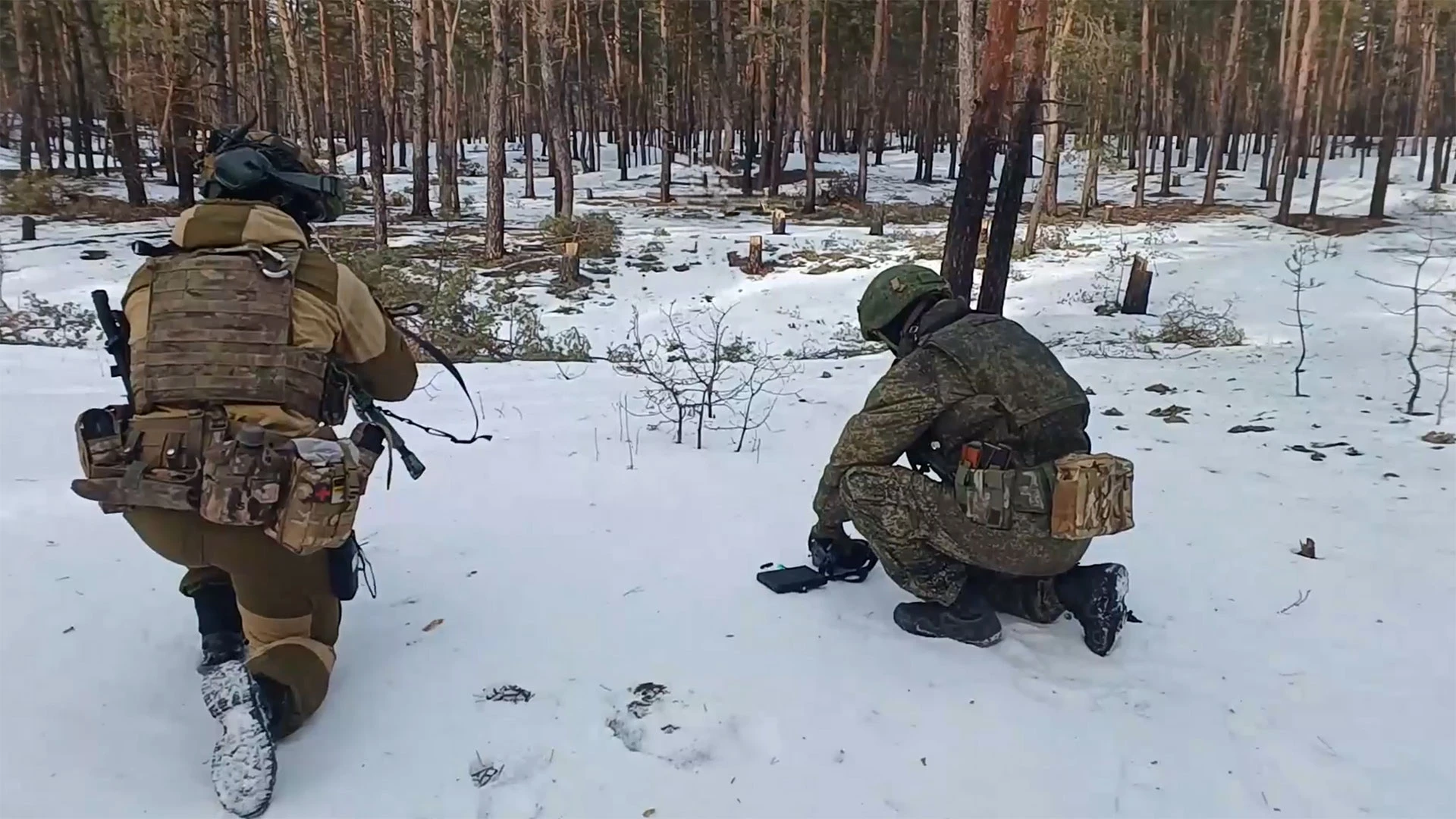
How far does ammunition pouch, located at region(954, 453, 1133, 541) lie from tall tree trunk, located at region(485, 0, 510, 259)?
49.4ft

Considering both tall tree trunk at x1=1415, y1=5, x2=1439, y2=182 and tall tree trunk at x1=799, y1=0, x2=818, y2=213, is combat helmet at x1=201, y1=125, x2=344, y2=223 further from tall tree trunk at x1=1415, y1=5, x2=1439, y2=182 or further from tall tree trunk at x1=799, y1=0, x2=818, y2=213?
tall tree trunk at x1=1415, y1=5, x2=1439, y2=182

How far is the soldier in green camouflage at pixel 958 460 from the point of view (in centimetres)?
286

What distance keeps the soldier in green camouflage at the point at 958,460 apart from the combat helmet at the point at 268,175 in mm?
1740

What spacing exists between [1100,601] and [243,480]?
2415 mm

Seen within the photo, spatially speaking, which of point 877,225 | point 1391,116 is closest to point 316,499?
point 877,225

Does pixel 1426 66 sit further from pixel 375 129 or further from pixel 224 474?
pixel 224 474

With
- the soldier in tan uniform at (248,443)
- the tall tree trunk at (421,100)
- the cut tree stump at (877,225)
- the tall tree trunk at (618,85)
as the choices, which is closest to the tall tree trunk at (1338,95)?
the cut tree stump at (877,225)

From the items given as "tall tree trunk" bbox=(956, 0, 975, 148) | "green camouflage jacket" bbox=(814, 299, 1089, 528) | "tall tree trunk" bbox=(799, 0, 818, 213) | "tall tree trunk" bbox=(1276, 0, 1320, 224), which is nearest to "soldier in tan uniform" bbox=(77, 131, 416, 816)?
"green camouflage jacket" bbox=(814, 299, 1089, 528)

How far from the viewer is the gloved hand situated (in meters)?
Result: 3.38

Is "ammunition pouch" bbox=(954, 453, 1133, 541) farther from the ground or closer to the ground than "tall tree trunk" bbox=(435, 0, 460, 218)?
closer to the ground

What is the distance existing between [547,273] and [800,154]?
80.7 ft

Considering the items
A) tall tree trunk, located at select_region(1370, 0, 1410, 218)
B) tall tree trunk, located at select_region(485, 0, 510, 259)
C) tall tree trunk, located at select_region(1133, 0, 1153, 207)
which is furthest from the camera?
tall tree trunk, located at select_region(1133, 0, 1153, 207)

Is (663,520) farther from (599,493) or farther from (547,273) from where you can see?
(547,273)

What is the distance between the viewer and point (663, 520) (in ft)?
12.9
